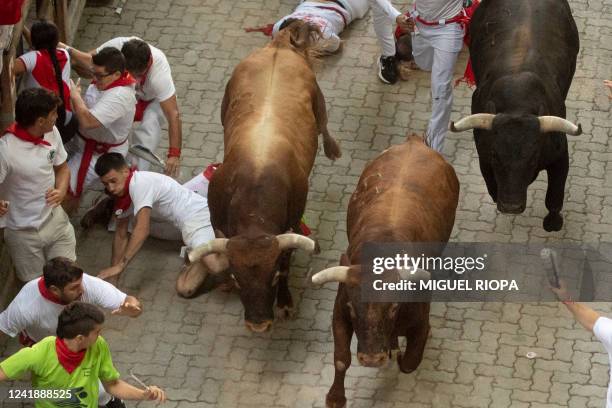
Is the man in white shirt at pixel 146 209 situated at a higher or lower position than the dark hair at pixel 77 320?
lower

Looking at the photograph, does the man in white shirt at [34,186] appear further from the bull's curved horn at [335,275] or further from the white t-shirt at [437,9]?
the white t-shirt at [437,9]

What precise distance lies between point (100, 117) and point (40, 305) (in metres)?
2.45

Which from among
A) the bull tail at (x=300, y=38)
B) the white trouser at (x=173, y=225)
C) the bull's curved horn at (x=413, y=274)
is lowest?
the white trouser at (x=173, y=225)

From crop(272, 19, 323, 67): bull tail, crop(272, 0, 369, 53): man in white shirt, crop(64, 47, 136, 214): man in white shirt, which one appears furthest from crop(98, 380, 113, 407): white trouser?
crop(272, 0, 369, 53): man in white shirt

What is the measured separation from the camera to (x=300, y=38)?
43.6 ft

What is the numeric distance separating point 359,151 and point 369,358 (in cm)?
404

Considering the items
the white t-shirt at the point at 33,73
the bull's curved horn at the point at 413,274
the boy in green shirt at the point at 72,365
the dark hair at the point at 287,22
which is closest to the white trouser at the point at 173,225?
the white t-shirt at the point at 33,73

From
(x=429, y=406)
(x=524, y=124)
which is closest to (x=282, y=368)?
(x=429, y=406)

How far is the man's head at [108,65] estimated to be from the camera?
12.4 meters

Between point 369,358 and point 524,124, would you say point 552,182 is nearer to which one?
point 524,124

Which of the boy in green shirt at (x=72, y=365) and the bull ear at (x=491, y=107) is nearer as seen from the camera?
the boy in green shirt at (x=72, y=365)

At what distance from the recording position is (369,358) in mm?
10406

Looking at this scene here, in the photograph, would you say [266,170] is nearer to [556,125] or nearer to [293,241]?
[293,241]

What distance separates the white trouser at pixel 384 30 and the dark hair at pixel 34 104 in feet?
15.2
